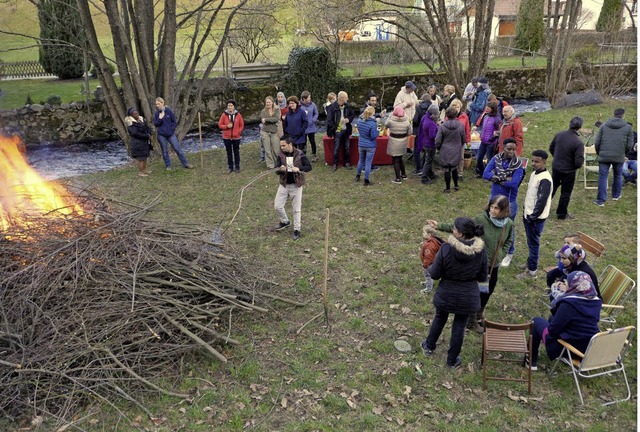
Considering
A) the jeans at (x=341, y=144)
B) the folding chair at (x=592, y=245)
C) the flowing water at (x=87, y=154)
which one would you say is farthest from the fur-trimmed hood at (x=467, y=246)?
the flowing water at (x=87, y=154)

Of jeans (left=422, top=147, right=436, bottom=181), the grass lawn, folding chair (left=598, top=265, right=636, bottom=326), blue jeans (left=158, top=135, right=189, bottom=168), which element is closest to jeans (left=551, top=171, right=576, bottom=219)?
the grass lawn

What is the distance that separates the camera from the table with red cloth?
43.4 feet

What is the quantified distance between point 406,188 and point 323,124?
10.3 meters

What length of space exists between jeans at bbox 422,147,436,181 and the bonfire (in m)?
5.83

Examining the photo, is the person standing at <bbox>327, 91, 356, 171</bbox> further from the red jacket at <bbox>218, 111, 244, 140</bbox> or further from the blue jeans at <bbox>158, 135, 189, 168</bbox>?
the blue jeans at <bbox>158, 135, 189, 168</bbox>

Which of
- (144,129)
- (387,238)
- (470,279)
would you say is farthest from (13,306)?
(144,129)

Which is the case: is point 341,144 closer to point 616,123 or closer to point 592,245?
point 616,123

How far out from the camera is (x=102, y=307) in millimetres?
6125

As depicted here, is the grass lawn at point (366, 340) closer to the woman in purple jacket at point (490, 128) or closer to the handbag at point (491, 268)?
the handbag at point (491, 268)

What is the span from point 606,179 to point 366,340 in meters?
6.83

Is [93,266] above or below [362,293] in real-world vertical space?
above

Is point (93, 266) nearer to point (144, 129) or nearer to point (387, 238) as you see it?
point (387, 238)

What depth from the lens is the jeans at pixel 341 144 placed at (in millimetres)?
12859

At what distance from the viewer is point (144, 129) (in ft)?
42.1
